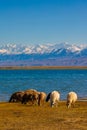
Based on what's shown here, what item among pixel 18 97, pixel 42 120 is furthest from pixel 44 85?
pixel 42 120

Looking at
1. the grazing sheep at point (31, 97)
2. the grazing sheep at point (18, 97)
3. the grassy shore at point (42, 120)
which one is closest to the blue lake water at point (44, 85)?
the grazing sheep at point (18, 97)

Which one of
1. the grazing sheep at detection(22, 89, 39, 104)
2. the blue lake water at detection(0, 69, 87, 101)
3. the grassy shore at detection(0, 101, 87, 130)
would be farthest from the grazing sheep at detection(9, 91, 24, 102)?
the blue lake water at detection(0, 69, 87, 101)

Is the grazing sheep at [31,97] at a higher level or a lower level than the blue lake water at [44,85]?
lower

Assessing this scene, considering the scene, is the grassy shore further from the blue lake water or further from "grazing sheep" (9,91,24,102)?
the blue lake water

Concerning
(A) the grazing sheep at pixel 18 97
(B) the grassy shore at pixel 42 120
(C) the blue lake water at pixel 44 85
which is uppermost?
(C) the blue lake water at pixel 44 85

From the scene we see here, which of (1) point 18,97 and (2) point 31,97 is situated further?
(1) point 18,97

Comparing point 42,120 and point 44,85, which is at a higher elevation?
point 44,85

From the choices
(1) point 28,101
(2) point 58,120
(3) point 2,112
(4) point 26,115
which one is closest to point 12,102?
(1) point 28,101

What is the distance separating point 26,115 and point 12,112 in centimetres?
248

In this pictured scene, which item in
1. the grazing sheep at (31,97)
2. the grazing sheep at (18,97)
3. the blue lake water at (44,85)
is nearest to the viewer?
the grazing sheep at (31,97)

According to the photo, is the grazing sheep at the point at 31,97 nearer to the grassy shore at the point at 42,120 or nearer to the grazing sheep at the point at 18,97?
the grazing sheep at the point at 18,97

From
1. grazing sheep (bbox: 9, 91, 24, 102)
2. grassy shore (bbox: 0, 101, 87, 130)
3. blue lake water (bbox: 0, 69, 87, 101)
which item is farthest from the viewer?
blue lake water (bbox: 0, 69, 87, 101)

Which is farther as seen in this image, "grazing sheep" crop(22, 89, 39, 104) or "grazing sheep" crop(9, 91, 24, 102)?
"grazing sheep" crop(9, 91, 24, 102)

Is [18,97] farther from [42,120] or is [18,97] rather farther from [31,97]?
[42,120]
